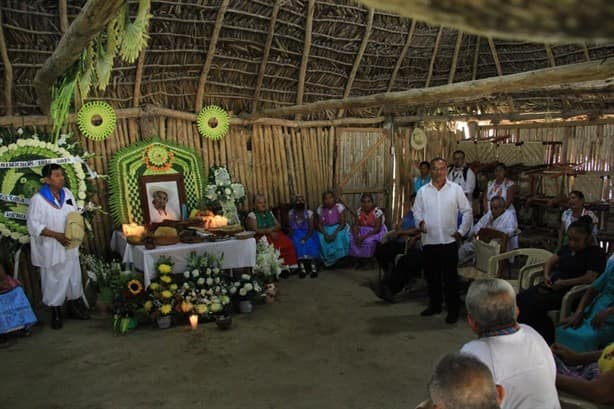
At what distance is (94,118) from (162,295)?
272 cm

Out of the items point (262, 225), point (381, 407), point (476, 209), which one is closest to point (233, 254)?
point (262, 225)

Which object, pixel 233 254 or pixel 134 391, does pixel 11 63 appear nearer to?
pixel 233 254

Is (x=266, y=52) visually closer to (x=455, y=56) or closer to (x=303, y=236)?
(x=303, y=236)

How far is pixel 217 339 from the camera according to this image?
521 centimetres

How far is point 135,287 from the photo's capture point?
5621 millimetres

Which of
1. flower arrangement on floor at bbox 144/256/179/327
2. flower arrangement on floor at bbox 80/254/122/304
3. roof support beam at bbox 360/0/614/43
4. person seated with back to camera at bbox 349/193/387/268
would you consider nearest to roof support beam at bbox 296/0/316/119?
person seated with back to camera at bbox 349/193/387/268

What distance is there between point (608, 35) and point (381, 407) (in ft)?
12.0

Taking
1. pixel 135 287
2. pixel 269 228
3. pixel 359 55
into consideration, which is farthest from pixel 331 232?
pixel 135 287

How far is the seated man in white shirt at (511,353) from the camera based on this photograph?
2133 millimetres

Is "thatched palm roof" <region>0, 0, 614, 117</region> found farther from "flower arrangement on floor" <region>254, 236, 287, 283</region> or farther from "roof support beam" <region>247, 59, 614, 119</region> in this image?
"flower arrangement on floor" <region>254, 236, 287, 283</region>

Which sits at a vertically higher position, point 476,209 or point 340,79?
point 340,79

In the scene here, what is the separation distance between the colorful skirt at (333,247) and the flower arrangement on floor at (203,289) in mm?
2190

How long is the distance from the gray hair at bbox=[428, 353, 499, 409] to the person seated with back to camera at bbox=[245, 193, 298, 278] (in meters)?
5.79

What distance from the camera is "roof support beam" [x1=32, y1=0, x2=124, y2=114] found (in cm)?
312
